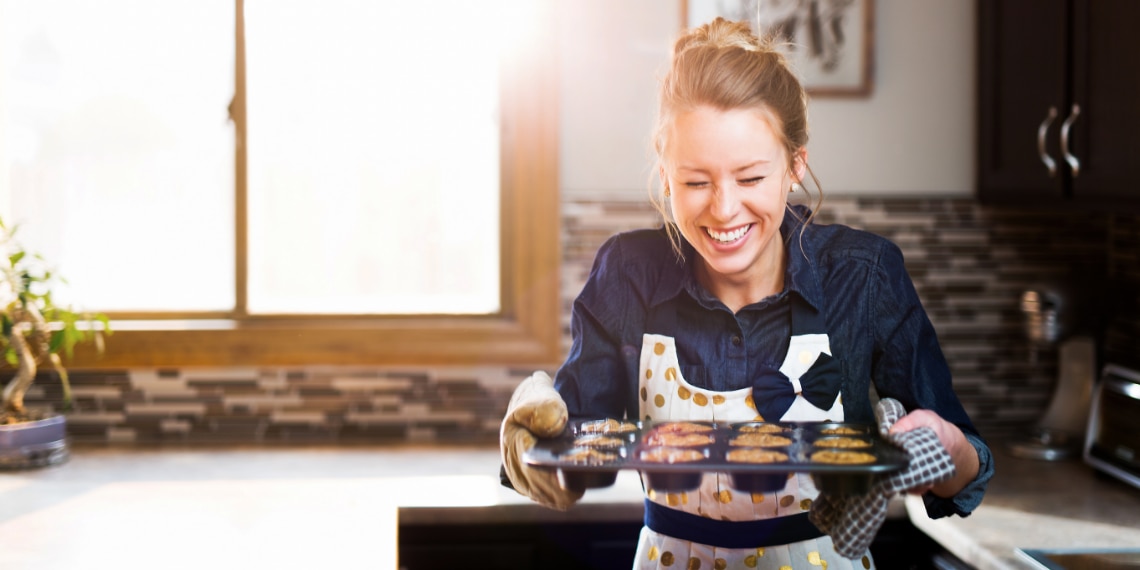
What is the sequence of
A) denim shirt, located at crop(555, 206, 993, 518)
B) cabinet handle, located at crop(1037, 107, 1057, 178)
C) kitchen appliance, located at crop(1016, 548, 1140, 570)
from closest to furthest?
denim shirt, located at crop(555, 206, 993, 518)
kitchen appliance, located at crop(1016, 548, 1140, 570)
cabinet handle, located at crop(1037, 107, 1057, 178)

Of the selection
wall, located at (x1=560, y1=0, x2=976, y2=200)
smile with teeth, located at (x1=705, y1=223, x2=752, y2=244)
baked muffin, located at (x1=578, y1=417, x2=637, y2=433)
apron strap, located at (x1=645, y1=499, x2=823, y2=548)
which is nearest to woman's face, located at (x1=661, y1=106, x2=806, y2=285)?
smile with teeth, located at (x1=705, y1=223, x2=752, y2=244)

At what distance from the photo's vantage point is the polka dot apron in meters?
1.37

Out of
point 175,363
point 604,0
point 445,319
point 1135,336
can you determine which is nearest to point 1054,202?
point 1135,336

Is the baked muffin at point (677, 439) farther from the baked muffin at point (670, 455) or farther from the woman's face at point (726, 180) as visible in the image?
the woman's face at point (726, 180)

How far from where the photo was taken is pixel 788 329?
1.38 metres

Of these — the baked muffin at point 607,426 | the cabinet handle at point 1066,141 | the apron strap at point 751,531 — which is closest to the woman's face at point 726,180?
the baked muffin at point 607,426

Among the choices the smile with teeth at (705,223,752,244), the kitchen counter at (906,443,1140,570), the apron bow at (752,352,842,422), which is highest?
the smile with teeth at (705,223,752,244)

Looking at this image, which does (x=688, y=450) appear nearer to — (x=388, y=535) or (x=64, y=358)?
(x=388, y=535)

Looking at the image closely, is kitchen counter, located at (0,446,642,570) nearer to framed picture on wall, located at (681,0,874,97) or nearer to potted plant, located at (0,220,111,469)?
potted plant, located at (0,220,111,469)

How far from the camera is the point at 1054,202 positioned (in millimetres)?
2359

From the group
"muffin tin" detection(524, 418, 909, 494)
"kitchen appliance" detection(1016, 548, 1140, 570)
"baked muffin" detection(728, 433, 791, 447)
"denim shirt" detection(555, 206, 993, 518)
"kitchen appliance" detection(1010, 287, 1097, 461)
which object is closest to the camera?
"muffin tin" detection(524, 418, 909, 494)

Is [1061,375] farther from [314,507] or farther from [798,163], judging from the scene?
[314,507]

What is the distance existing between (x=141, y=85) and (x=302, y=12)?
0.44 m

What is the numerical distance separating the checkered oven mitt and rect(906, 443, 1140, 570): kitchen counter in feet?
2.32
